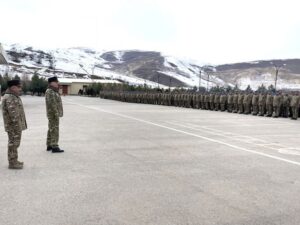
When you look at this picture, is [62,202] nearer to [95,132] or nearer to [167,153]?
[167,153]

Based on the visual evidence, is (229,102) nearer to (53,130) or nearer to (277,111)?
(277,111)

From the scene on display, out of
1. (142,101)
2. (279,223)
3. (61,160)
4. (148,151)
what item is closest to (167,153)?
(148,151)

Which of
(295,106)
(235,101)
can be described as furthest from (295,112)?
(235,101)

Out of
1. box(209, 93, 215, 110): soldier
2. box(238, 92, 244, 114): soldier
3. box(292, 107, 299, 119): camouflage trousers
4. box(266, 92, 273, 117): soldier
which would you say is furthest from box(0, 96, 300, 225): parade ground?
box(209, 93, 215, 110): soldier

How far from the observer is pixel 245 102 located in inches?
938

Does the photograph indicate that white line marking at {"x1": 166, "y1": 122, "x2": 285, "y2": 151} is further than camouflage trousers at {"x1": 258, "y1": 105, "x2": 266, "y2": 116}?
No

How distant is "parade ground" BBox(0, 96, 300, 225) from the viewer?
482 centimetres

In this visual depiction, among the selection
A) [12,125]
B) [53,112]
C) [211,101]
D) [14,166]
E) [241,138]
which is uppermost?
[211,101]

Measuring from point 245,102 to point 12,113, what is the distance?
59.6 feet

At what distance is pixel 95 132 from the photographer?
1336 centimetres

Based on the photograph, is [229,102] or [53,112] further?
[229,102]

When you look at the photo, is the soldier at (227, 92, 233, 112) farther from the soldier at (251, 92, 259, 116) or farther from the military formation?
the soldier at (251, 92, 259, 116)

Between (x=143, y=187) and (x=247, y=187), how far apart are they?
1517 millimetres

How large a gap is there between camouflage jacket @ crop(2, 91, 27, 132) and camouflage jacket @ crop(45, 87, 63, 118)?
1.64 m
